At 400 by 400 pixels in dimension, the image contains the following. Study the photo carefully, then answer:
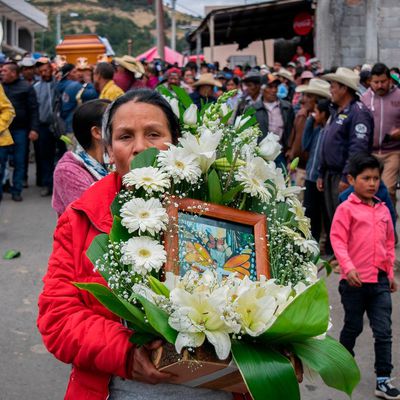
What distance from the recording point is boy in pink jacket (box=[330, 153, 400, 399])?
5.19 metres

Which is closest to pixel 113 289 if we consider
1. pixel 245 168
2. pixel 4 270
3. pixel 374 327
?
pixel 245 168

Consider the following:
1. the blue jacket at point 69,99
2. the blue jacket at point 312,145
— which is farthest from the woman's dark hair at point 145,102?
the blue jacket at point 69,99

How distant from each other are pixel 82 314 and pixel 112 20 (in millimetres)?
135226

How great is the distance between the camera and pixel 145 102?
271 centimetres

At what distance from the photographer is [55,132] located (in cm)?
1232

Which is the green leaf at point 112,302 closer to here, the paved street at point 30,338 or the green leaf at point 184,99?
the green leaf at point 184,99

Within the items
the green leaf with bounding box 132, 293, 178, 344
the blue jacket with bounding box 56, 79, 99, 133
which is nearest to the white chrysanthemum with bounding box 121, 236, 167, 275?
the green leaf with bounding box 132, 293, 178, 344

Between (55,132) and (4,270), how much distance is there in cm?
431

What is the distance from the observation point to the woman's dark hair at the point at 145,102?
107 inches

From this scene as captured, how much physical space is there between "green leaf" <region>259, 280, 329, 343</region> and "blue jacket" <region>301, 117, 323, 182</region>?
6.69 metres

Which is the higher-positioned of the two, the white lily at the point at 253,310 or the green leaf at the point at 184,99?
the green leaf at the point at 184,99

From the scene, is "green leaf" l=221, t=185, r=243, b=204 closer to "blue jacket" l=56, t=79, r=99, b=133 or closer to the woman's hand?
the woman's hand

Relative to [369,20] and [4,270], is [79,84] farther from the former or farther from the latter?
[369,20]

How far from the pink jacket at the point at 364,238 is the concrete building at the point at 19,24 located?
1562 inches
